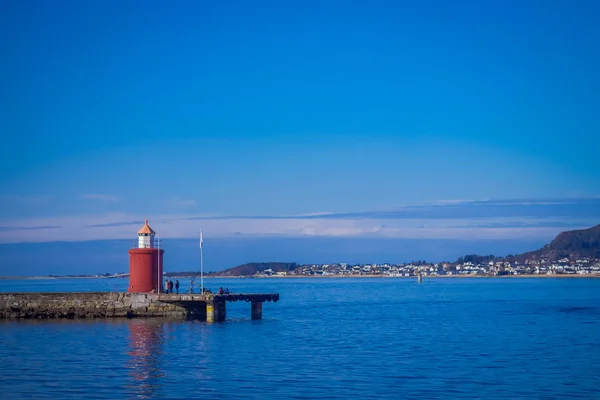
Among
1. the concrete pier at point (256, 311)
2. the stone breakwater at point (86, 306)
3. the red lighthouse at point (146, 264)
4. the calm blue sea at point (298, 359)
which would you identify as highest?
the red lighthouse at point (146, 264)

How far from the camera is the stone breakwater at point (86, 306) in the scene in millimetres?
53875

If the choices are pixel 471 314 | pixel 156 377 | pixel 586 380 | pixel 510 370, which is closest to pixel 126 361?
pixel 156 377


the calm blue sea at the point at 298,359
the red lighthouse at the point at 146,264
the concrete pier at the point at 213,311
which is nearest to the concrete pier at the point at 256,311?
the calm blue sea at the point at 298,359

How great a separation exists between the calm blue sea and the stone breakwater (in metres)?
1.73

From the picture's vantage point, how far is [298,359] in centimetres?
3644

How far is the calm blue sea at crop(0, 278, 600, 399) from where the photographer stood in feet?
94.4

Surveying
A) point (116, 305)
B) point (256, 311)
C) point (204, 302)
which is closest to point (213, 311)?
point (204, 302)

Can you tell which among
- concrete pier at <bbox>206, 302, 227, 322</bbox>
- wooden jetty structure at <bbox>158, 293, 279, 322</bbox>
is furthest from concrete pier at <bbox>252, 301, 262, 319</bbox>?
concrete pier at <bbox>206, 302, 227, 322</bbox>

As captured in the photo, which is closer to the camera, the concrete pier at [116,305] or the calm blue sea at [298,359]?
the calm blue sea at [298,359]

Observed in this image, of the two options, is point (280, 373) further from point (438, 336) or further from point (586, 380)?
point (438, 336)

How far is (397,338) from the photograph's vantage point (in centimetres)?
4628

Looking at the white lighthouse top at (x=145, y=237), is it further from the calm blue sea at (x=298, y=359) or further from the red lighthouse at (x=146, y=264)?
the calm blue sea at (x=298, y=359)

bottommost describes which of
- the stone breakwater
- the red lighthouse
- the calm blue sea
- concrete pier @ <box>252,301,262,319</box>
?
→ the calm blue sea

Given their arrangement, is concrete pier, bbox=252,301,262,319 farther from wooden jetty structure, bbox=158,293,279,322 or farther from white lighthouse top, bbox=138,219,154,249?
white lighthouse top, bbox=138,219,154,249
